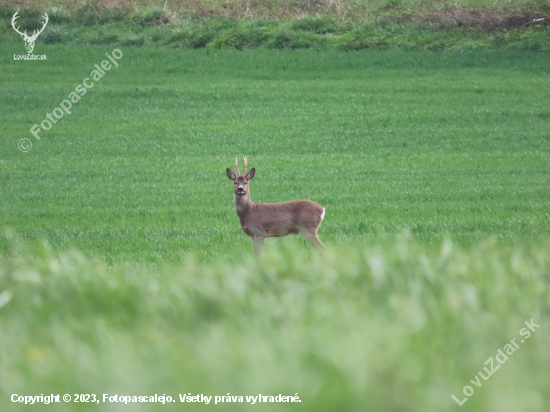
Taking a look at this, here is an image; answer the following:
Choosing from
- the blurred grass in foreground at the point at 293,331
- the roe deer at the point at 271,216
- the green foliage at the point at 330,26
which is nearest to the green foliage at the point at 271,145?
the roe deer at the point at 271,216

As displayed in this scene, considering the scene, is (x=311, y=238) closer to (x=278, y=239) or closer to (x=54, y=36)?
(x=278, y=239)

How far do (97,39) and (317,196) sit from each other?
18.5 metres

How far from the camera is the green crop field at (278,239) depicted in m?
2.62

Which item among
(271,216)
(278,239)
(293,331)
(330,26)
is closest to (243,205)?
(271,216)

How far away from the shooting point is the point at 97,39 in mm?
28859

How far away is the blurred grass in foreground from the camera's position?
2.51 meters

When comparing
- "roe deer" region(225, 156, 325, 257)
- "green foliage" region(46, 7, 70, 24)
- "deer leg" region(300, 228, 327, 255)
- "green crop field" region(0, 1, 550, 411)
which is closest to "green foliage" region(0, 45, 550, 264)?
"green crop field" region(0, 1, 550, 411)

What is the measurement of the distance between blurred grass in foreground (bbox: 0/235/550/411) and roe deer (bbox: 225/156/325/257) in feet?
16.7

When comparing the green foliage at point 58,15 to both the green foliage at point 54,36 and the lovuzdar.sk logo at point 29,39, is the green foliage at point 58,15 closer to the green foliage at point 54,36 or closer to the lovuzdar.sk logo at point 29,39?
the lovuzdar.sk logo at point 29,39

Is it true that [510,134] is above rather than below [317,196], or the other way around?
above

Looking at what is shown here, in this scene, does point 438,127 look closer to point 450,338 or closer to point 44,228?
point 44,228

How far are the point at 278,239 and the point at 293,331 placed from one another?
24.0 feet

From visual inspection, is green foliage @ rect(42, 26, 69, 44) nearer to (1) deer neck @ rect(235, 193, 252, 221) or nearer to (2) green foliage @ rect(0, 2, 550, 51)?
(2) green foliage @ rect(0, 2, 550, 51)

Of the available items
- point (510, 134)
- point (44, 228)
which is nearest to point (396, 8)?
point (510, 134)
